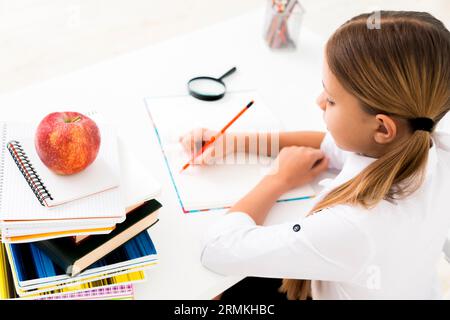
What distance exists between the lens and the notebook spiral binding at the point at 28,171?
839mm

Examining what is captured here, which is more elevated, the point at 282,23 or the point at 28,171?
the point at 282,23

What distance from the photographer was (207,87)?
1374 millimetres

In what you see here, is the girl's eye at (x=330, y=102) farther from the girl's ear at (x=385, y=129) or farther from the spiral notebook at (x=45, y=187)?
the spiral notebook at (x=45, y=187)

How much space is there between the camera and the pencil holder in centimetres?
152

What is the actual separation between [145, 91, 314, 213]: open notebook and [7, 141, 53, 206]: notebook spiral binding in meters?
0.31

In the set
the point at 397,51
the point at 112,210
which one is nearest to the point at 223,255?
the point at 112,210

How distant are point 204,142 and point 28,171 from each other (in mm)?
435

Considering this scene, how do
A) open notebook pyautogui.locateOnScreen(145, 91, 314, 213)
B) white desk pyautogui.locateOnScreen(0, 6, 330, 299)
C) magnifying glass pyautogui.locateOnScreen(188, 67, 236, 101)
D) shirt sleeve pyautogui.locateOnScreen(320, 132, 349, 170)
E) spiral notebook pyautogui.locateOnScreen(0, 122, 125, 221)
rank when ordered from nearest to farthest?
spiral notebook pyautogui.locateOnScreen(0, 122, 125, 221) → white desk pyautogui.locateOnScreen(0, 6, 330, 299) → open notebook pyautogui.locateOnScreen(145, 91, 314, 213) → shirt sleeve pyautogui.locateOnScreen(320, 132, 349, 170) → magnifying glass pyautogui.locateOnScreen(188, 67, 236, 101)

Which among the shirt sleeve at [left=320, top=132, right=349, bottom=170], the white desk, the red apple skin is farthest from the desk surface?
the red apple skin

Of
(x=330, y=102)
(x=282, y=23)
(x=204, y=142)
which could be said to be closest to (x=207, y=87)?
(x=204, y=142)

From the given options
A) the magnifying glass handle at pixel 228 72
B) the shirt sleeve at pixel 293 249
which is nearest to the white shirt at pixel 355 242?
the shirt sleeve at pixel 293 249

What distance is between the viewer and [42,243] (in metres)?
0.87

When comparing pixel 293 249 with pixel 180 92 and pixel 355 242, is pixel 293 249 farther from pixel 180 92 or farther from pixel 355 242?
pixel 180 92

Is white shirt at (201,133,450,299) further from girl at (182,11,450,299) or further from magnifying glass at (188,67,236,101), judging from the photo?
magnifying glass at (188,67,236,101)
